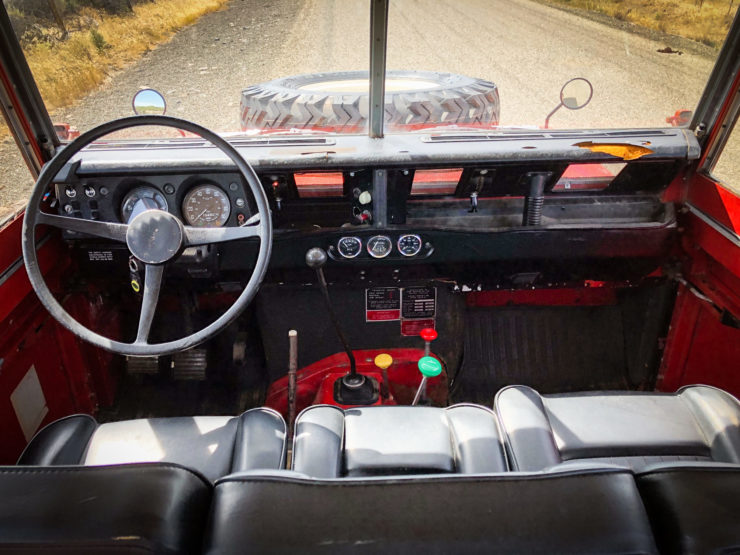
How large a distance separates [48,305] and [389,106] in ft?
4.57

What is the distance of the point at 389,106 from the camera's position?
2.18m

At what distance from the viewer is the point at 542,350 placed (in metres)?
2.89

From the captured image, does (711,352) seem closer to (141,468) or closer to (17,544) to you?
(141,468)

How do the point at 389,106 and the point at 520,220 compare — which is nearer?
the point at 389,106

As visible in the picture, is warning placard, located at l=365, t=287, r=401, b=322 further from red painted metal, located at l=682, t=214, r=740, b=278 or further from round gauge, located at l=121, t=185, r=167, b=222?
red painted metal, located at l=682, t=214, r=740, b=278

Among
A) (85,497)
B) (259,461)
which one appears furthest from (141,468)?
(259,461)

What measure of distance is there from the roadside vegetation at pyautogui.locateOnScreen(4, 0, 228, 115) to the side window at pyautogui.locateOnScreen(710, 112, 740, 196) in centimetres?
209

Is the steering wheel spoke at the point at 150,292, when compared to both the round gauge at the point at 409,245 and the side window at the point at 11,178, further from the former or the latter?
the round gauge at the point at 409,245

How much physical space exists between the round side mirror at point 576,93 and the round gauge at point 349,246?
1.03m

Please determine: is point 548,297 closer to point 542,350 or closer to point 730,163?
point 542,350

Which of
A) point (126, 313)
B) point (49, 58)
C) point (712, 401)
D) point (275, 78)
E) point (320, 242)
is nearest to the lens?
point (712, 401)

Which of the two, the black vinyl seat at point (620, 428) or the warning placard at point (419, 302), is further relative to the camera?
the warning placard at point (419, 302)

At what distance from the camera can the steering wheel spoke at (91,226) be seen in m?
1.70

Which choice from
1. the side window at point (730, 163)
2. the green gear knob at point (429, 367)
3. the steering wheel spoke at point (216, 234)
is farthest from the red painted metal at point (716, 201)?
the steering wheel spoke at point (216, 234)
